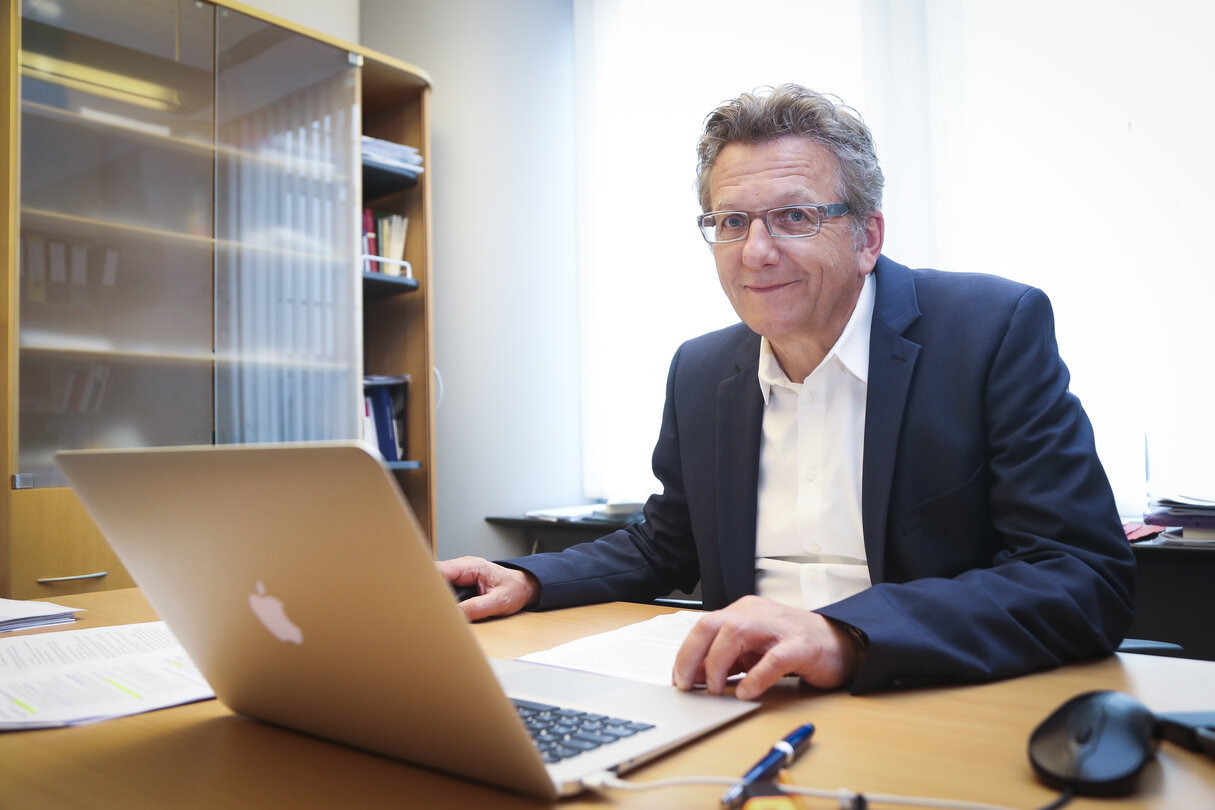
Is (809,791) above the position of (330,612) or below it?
below

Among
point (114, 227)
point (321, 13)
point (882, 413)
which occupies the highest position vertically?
point (321, 13)

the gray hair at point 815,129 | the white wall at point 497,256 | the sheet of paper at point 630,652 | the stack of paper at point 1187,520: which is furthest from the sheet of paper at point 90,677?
the white wall at point 497,256

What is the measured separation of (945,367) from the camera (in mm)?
1240

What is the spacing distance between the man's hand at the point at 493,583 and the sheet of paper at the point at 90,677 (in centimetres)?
34

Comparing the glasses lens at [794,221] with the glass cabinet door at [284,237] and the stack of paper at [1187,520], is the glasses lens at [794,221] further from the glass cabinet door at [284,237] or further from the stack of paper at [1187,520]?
the glass cabinet door at [284,237]

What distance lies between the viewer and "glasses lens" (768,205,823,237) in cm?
137

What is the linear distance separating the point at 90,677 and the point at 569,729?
0.57 meters

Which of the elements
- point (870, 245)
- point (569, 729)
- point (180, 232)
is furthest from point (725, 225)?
point (180, 232)

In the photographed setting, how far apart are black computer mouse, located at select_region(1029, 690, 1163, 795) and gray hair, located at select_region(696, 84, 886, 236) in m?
0.96

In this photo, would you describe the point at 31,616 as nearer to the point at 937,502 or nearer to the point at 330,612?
the point at 330,612

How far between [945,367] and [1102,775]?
30.8 inches

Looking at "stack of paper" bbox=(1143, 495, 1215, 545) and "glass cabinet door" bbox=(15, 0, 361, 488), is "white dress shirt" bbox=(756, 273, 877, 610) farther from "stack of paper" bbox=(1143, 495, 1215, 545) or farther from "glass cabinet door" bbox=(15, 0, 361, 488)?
"glass cabinet door" bbox=(15, 0, 361, 488)

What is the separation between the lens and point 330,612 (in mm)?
582

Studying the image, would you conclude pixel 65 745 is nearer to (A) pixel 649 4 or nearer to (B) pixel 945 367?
(B) pixel 945 367
